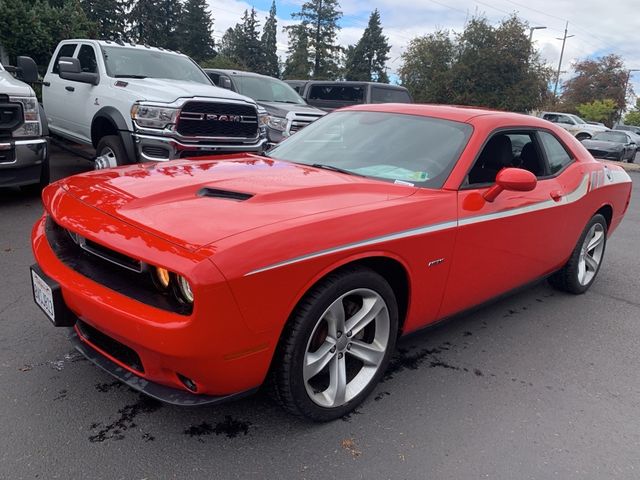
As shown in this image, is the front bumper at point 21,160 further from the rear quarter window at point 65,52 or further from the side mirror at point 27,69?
the rear quarter window at point 65,52

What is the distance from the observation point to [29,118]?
5867 millimetres

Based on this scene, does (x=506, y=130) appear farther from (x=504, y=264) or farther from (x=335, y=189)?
(x=335, y=189)

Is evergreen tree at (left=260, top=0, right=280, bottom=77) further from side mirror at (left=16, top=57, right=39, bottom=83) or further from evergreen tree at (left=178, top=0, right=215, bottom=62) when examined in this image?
side mirror at (left=16, top=57, right=39, bottom=83)

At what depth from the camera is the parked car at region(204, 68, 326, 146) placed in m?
8.98

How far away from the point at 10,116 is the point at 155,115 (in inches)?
60.4

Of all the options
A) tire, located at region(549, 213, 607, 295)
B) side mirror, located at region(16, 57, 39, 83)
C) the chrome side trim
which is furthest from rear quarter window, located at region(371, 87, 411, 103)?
the chrome side trim

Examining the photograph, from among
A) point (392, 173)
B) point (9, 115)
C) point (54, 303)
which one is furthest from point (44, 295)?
point (9, 115)

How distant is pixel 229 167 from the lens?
126 inches

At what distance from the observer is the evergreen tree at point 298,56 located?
5959 centimetres

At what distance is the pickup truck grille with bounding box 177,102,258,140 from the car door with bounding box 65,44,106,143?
1454 millimetres

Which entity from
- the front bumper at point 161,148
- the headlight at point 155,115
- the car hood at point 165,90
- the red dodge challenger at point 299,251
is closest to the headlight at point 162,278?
the red dodge challenger at point 299,251

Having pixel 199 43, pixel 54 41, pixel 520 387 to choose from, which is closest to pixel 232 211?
pixel 520 387

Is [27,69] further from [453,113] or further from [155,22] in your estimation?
[155,22]

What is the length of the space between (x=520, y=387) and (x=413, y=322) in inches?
30.7
